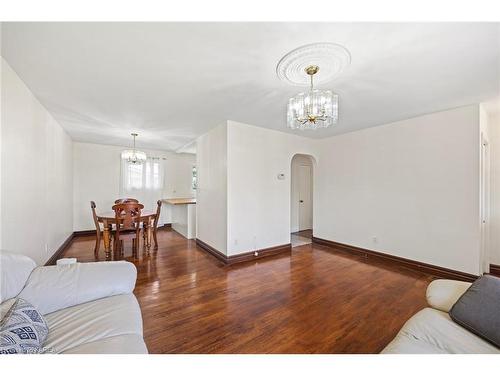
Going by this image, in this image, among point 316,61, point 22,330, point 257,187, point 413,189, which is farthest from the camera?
point 257,187

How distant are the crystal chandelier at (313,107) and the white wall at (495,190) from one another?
3161 mm

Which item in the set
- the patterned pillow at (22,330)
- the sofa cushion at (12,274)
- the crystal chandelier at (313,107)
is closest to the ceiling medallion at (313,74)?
the crystal chandelier at (313,107)

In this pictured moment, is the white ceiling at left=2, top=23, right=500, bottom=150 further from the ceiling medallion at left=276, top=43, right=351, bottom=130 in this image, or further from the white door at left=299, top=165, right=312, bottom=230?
the white door at left=299, top=165, right=312, bottom=230

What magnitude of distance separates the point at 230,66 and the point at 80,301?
2.16 metres

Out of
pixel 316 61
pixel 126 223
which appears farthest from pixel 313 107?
pixel 126 223

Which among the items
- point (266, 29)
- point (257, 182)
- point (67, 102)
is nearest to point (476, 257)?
point (257, 182)

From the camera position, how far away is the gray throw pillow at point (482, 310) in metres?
1.05

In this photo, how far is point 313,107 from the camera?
1.70 meters

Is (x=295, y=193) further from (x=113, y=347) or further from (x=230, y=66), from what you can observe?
(x=113, y=347)

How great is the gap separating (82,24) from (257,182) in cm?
282

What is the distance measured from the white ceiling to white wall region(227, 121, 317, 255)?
58 cm

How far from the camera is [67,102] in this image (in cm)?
264
